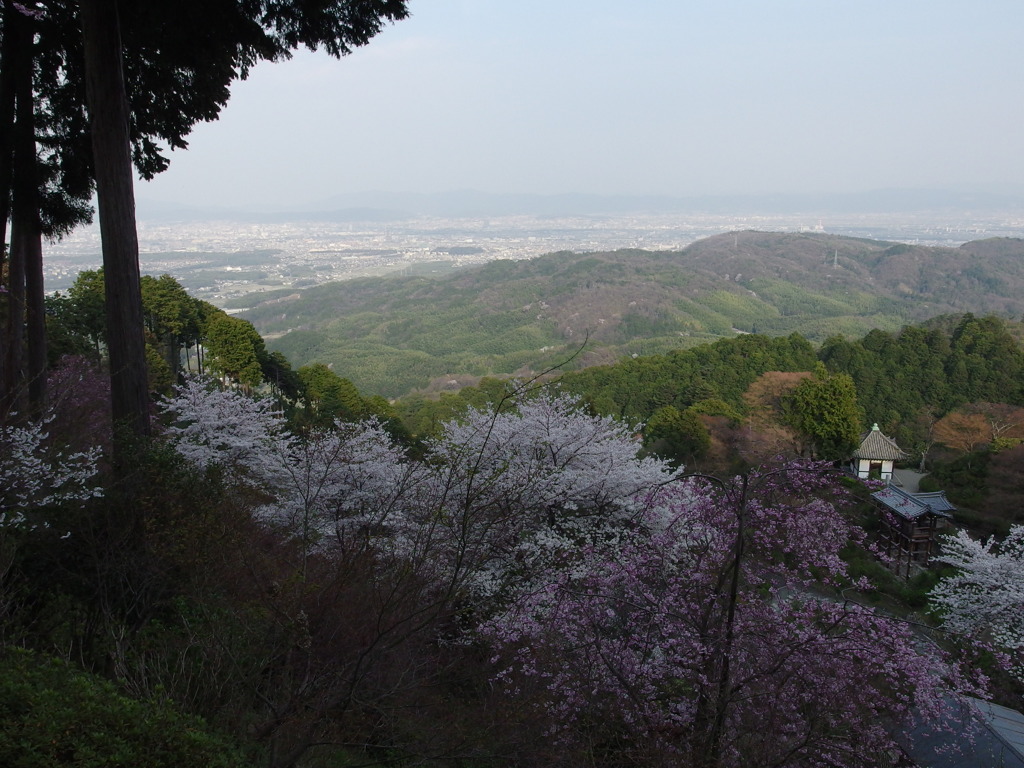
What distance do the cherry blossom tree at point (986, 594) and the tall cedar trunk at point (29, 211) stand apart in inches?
394

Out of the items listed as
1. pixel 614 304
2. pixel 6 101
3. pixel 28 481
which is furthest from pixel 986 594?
pixel 614 304

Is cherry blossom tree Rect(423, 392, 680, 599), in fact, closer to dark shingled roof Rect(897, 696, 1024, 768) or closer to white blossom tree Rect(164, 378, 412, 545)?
white blossom tree Rect(164, 378, 412, 545)

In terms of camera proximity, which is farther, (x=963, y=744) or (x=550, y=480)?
(x=550, y=480)

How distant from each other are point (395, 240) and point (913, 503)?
122 metres

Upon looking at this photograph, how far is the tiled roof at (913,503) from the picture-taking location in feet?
39.4

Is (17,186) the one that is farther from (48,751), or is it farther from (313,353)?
(313,353)

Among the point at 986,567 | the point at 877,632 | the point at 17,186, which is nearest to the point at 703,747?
the point at 877,632

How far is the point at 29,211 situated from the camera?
611 centimetres

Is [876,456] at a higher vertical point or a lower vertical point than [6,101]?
lower

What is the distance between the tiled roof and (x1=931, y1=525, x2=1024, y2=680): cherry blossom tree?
2377mm

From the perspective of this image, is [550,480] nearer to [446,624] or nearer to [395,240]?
[446,624]

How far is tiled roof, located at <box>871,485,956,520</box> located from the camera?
12.0 m

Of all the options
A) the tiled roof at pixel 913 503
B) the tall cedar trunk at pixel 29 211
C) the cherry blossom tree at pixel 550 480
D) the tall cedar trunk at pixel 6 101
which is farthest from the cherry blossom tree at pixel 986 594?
the tall cedar trunk at pixel 6 101

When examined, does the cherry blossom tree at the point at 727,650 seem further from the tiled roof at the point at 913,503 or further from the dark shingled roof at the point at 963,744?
the tiled roof at the point at 913,503
